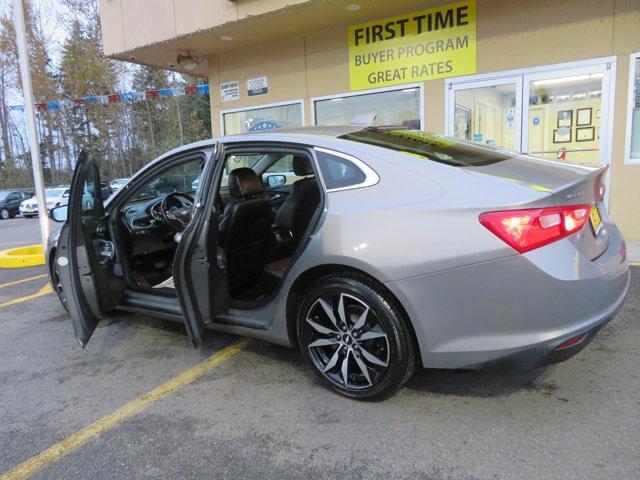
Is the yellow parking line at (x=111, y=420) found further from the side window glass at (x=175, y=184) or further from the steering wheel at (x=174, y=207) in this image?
the side window glass at (x=175, y=184)

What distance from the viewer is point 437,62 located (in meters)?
7.81

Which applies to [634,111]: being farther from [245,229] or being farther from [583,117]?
[245,229]

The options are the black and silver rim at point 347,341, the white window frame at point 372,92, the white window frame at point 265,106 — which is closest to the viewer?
the black and silver rim at point 347,341

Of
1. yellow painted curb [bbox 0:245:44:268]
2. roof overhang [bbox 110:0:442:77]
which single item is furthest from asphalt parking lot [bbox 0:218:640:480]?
roof overhang [bbox 110:0:442:77]

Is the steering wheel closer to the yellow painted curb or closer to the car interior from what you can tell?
the car interior

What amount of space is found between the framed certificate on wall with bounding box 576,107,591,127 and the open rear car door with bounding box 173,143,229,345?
233 inches

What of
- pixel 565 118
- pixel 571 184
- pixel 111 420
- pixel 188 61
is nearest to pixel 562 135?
Result: pixel 565 118

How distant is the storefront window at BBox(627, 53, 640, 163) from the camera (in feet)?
21.4

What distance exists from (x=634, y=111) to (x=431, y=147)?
17.1ft

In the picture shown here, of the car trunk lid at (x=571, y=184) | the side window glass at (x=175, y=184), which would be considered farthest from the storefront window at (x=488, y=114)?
the car trunk lid at (x=571, y=184)

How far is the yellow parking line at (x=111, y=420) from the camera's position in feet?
7.89

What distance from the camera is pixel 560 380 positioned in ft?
9.64

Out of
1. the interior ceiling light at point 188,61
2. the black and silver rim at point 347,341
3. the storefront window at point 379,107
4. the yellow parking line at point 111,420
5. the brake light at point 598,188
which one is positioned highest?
the interior ceiling light at point 188,61

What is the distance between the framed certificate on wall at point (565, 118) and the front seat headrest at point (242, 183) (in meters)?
5.32
